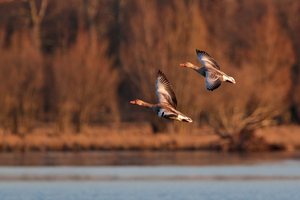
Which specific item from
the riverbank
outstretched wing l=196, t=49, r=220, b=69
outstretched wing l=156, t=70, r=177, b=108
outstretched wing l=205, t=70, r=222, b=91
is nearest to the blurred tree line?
the riverbank

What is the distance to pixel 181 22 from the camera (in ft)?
179

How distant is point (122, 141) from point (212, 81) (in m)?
28.8

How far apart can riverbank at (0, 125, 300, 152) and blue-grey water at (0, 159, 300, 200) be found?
19.6 feet

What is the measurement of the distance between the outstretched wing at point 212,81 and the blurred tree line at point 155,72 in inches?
1082

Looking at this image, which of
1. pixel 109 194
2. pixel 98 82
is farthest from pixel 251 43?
pixel 109 194

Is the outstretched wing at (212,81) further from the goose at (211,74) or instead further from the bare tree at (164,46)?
the bare tree at (164,46)

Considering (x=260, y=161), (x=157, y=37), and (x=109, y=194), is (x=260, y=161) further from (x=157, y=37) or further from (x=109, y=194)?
(x=157, y=37)

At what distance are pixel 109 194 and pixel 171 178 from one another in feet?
16.6

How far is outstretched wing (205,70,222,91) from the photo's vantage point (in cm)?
1939

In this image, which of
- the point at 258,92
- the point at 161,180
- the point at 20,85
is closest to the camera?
the point at 161,180

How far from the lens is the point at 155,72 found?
54.6m

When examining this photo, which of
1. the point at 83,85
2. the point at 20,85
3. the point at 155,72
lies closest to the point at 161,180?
the point at 155,72

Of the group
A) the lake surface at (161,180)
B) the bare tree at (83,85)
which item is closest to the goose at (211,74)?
the lake surface at (161,180)

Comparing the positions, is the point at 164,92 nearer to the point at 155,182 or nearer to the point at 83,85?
the point at 155,182
